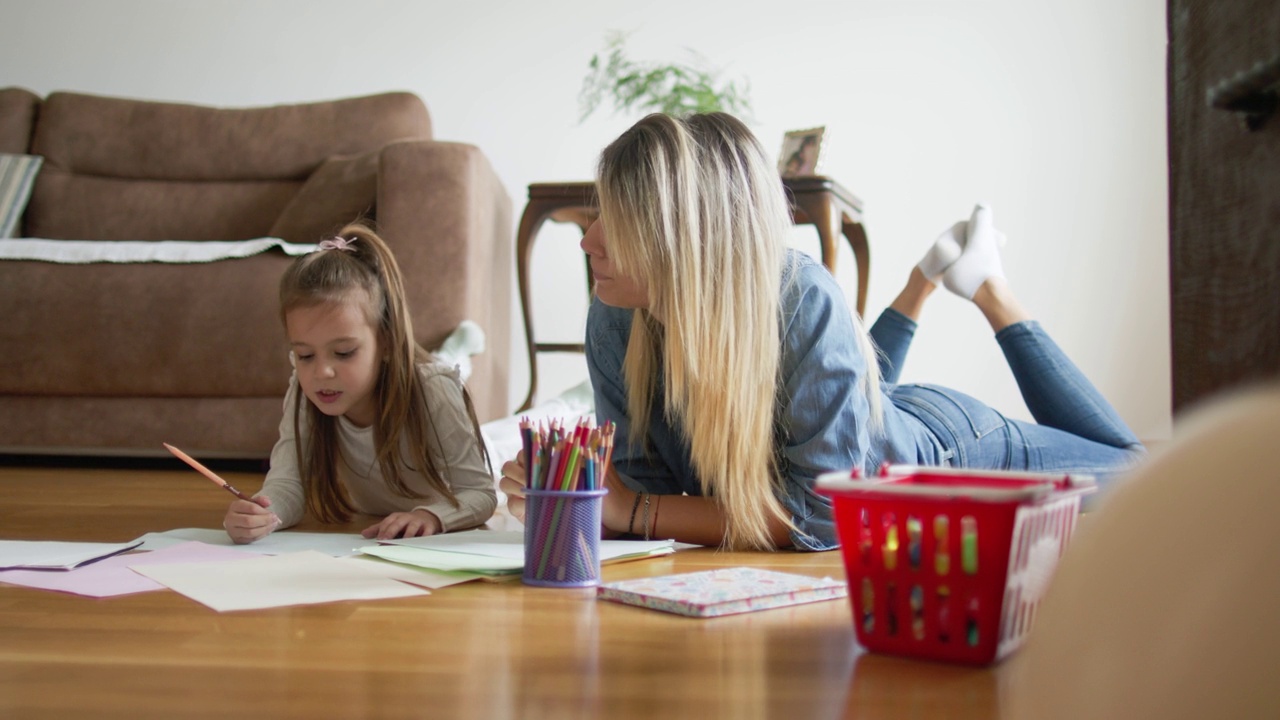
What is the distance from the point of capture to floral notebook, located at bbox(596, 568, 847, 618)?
917 mm

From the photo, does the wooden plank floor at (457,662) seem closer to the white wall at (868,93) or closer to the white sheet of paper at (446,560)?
the white sheet of paper at (446,560)

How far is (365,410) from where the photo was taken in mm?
1668

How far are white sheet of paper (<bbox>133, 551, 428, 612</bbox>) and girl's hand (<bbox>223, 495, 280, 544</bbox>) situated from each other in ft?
0.41

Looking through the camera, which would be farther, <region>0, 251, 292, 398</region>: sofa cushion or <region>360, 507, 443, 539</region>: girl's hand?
<region>0, 251, 292, 398</region>: sofa cushion

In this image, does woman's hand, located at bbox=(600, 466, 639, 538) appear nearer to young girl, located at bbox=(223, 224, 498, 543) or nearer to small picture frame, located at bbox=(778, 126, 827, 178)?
young girl, located at bbox=(223, 224, 498, 543)

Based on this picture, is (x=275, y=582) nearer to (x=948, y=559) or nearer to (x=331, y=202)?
(x=948, y=559)

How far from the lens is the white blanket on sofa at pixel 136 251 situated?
8.55ft

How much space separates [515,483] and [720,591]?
36cm

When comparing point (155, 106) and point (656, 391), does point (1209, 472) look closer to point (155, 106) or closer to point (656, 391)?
point (656, 391)

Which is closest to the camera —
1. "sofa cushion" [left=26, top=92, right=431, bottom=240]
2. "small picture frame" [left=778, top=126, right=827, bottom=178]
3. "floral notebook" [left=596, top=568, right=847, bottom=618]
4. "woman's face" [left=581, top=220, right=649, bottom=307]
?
"floral notebook" [left=596, top=568, right=847, bottom=618]

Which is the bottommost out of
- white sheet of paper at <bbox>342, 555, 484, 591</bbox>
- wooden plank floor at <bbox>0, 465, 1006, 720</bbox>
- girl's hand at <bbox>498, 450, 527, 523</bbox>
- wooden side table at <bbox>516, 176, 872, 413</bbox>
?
wooden plank floor at <bbox>0, 465, 1006, 720</bbox>

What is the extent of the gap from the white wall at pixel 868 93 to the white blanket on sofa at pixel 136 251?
109 cm

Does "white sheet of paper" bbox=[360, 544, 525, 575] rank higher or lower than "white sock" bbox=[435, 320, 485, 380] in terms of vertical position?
lower

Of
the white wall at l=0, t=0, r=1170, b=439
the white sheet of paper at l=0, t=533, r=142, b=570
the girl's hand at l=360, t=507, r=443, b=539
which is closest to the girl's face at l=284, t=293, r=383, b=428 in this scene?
the girl's hand at l=360, t=507, r=443, b=539
